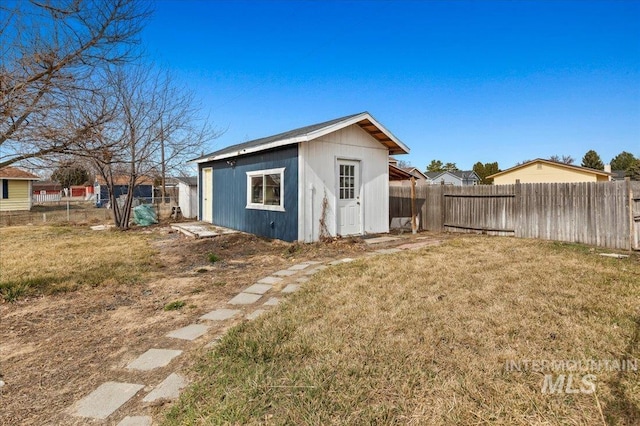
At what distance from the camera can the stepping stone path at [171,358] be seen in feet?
6.55

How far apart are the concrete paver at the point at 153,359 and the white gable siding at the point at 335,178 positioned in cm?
514

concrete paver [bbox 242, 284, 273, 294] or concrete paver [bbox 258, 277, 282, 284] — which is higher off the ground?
concrete paver [bbox 258, 277, 282, 284]

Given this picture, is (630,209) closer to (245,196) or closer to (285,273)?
(285,273)

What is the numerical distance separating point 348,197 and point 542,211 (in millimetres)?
4865

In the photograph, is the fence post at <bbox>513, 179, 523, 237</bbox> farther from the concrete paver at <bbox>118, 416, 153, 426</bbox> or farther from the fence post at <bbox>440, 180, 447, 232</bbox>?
the concrete paver at <bbox>118, 416, 153, 426</bbox>

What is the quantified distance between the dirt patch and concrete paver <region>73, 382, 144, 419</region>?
6 centimetres

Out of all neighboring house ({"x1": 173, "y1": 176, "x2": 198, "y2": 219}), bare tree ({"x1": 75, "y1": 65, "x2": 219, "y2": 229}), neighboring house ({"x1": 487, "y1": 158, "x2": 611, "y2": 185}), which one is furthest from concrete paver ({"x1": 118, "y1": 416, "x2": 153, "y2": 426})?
neighboring house ({"x1": 487, "y1": 158, "x2": 611, "y2": 185})

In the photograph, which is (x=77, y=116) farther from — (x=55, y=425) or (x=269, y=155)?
(x=269, y=155)

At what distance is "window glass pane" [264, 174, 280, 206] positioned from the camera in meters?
8.52

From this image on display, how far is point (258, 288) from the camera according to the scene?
458cm

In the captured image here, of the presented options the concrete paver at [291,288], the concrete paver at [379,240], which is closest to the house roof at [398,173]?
the concrete paver at [379,240]

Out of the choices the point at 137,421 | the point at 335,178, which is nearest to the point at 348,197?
the point at 335,178

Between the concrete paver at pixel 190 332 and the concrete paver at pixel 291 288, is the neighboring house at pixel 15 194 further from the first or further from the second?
the concrete paver at pixel 190 332

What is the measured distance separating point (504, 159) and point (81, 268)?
162 feet
